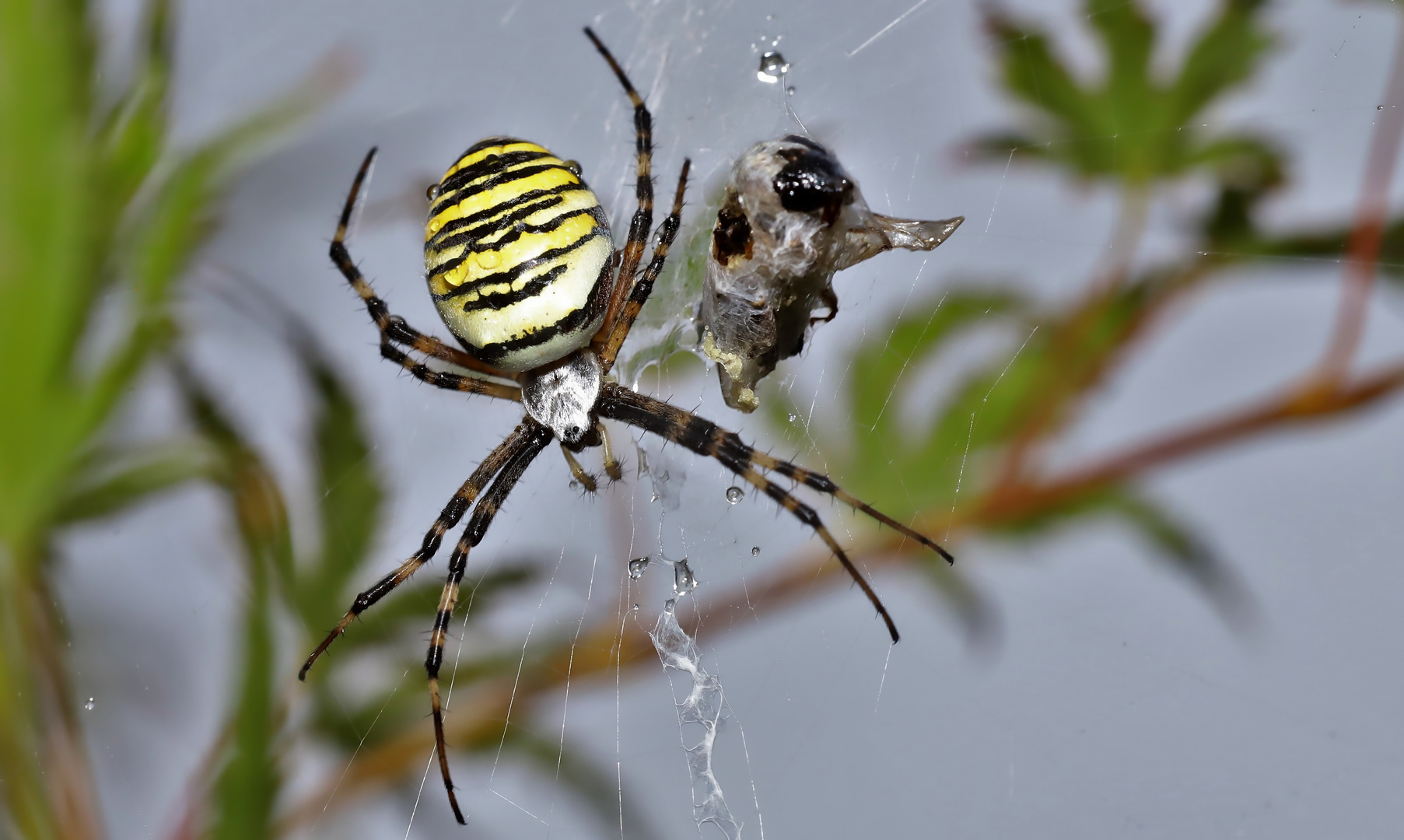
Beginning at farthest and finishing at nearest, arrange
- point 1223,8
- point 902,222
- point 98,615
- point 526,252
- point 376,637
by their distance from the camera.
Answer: point 98,615 < point 376,637 < point 526,252 < point 902,222 < point 1223,8

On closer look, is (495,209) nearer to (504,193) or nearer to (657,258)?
(504,193)

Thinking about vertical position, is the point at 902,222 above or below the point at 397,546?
above

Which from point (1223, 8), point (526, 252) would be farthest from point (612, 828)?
point (1223, 8)

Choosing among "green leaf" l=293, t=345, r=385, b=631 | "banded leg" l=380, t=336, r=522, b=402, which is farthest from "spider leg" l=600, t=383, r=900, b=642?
"green leaf" l=293, t=345, r=385, b=631

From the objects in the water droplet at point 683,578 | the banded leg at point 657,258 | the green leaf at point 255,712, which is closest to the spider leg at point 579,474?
the banded leg at point 657,258

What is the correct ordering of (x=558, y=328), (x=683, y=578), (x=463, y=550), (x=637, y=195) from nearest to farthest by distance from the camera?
1. (x=683, y=578)
2. (x=558, y=328)
3. (x=637, y=195)
4. (x=463, y=550)

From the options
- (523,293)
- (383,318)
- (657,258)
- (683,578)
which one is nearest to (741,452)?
(683,578)

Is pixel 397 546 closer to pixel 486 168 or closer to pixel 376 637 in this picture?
pixel 376 637
